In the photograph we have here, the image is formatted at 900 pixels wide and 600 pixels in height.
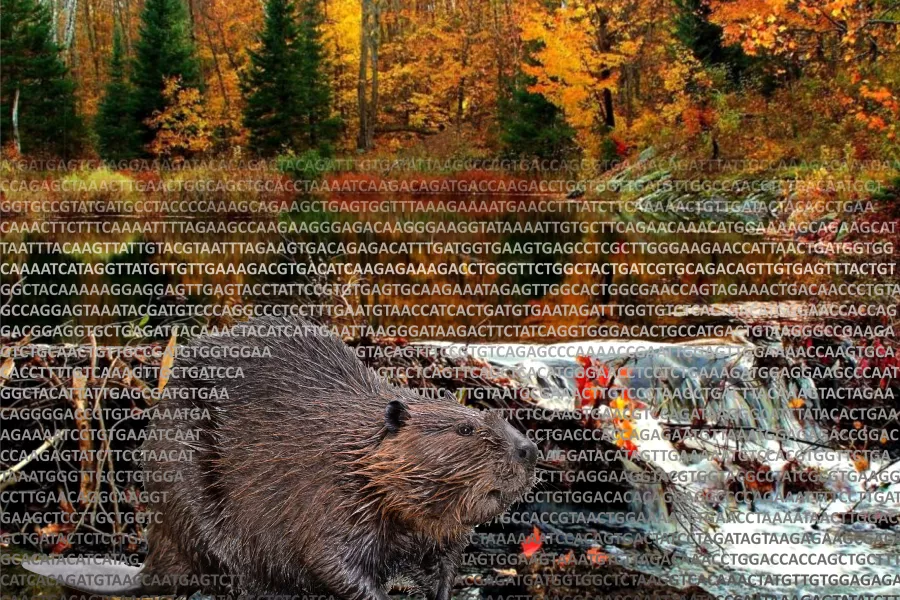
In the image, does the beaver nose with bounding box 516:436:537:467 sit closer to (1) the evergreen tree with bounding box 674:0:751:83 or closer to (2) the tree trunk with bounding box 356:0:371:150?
(2) the tree trunk with bounding box 356:0:371:150

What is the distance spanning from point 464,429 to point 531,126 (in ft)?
28.4

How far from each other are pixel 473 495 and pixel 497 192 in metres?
8.87

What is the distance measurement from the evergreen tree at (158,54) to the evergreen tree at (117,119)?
95 millimetres

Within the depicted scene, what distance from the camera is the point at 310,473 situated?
3064 millimetres

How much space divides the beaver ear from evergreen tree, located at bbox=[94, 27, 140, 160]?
8.14m

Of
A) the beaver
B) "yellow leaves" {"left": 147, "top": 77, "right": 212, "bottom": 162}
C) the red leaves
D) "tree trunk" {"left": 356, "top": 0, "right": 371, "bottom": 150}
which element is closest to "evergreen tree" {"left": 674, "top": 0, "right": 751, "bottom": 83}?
"tree trunk" {"left": 356, "top": 0, "right": 371, "bottom": 150}

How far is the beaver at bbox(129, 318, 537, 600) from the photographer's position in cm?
277

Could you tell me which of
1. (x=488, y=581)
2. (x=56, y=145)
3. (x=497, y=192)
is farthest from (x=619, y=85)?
(x=488, y=581)

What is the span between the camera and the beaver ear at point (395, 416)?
2.89 m

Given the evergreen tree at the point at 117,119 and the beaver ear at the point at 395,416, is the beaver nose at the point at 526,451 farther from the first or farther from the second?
the evergreen tree at the point at 117,119

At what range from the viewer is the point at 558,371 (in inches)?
270

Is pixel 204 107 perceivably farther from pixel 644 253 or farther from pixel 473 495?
pixel 473 495

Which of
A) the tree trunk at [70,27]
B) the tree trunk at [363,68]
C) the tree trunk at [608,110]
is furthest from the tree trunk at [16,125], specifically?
the tree trunk at [608,110]

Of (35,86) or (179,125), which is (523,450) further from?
(35,86)
